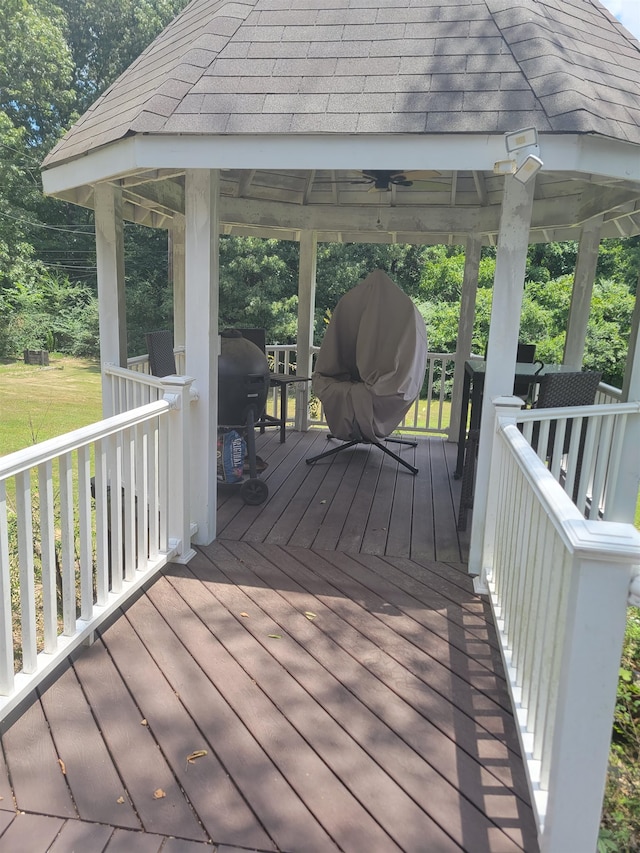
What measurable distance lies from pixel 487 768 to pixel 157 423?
84.5 inches

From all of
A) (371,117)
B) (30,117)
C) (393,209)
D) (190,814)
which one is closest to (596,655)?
(190,814)

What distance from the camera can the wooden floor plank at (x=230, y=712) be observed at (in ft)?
5.93

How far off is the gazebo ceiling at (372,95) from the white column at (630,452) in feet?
3.14

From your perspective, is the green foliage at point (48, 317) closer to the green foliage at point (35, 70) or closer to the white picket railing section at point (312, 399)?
the green foliage at point (35, 70)

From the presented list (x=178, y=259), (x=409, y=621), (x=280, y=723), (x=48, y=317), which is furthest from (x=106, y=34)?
(x=280, y=723)

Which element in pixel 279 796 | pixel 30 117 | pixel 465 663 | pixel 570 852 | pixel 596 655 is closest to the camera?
pixel 596 655

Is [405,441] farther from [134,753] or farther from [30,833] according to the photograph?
[30,833]

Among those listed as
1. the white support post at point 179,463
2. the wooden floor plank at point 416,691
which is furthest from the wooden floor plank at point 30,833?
the white support post at point 179,463

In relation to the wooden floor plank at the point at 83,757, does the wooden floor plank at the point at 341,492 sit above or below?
above

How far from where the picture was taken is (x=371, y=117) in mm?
2957

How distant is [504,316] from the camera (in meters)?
3.24

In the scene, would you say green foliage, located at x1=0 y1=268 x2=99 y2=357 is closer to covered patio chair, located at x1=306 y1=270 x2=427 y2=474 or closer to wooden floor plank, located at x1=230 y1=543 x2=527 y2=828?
covered patio chair, located at x1=306 y1=270 x2=427 y2=474

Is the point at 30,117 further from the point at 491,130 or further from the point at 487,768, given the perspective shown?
the point at 487,768

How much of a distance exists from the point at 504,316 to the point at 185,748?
2.48 metres
